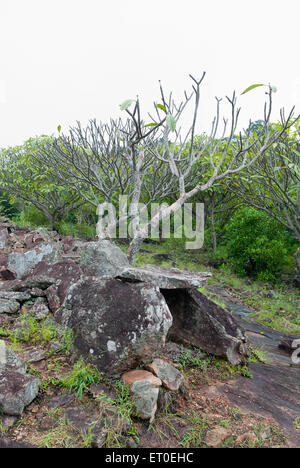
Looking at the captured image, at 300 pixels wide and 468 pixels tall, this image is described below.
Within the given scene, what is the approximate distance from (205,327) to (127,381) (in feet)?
5.91

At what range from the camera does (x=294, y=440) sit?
2.91 metres

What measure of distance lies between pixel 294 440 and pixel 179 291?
93.9 inches

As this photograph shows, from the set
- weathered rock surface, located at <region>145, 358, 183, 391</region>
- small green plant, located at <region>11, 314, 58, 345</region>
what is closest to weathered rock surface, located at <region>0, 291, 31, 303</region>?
small green plant, located at <region>11, 314, 58, 345</region>

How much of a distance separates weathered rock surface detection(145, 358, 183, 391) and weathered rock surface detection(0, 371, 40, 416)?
1.24 metres

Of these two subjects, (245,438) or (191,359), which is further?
(191,359)

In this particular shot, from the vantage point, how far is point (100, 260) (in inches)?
216

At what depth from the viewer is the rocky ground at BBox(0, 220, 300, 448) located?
264cm

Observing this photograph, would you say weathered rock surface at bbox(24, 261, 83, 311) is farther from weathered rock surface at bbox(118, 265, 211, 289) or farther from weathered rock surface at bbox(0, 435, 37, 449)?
weathered rock surface at bbox(0, 435, 37, 449)

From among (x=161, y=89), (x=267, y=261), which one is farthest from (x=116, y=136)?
(x=267, y=261)

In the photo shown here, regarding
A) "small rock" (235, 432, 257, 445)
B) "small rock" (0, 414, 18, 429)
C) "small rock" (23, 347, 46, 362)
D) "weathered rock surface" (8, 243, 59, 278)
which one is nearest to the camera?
"small rock" (0, 414, 18, 429)

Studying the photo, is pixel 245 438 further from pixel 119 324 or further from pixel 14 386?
pixel 14 386

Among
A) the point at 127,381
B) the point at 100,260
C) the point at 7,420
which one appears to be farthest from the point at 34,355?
the point at 100,260

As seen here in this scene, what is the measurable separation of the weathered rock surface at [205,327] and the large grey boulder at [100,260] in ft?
3.90

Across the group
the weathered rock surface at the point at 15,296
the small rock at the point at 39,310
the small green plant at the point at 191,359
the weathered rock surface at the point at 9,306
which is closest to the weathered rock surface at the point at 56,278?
the small rock at the point at 39,310
